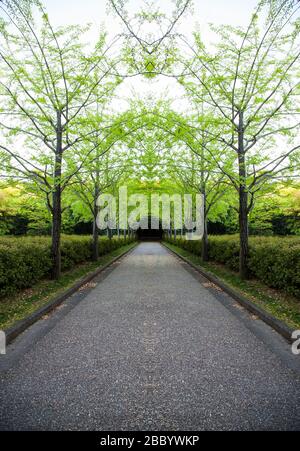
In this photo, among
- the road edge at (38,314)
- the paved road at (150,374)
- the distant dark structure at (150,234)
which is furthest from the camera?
the distant dark structure at (150,234)

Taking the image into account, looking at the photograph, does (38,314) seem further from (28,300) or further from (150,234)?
(150,234)

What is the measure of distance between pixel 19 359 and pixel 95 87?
8299 mm

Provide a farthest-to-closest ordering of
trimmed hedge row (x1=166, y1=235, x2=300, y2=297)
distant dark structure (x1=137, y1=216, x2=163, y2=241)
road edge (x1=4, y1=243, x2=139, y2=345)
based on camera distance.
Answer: distant dark structure (x1=137, y1=216, x2=163, y2=241)
trimmed hedge row (x1=166, y1=235, x2=300, y2=297)
road edge (x1=4, y1=243, x2=139, y2=345)

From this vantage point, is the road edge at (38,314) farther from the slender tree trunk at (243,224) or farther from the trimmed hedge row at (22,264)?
the slender tree trunk at (243,224)

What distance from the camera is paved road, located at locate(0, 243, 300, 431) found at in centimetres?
268

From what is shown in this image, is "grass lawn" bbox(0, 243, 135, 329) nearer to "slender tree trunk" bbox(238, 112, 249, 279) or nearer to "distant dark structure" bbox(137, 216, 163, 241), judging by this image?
"slender tree trunk" bbox(238, 112, 249, 279)

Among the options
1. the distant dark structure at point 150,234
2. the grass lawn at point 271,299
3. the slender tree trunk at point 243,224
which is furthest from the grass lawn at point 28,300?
the distant dark structure at point 150,234

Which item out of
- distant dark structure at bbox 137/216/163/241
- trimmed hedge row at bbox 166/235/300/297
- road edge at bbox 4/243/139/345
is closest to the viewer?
road edge at bbox 4/243/139/345

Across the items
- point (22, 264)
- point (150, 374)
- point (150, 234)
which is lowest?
point (150, 374)

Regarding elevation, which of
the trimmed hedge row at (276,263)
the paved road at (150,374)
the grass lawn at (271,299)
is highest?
the trimmed hedge row at (276,263)

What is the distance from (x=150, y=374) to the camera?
3.50 m

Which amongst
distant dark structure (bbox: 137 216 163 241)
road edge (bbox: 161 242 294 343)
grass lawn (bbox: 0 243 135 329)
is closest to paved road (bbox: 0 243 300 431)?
road edge (bbox: 161 242 294 343)

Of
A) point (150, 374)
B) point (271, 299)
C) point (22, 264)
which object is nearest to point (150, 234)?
point (22, 264)

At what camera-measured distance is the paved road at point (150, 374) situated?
268cm
